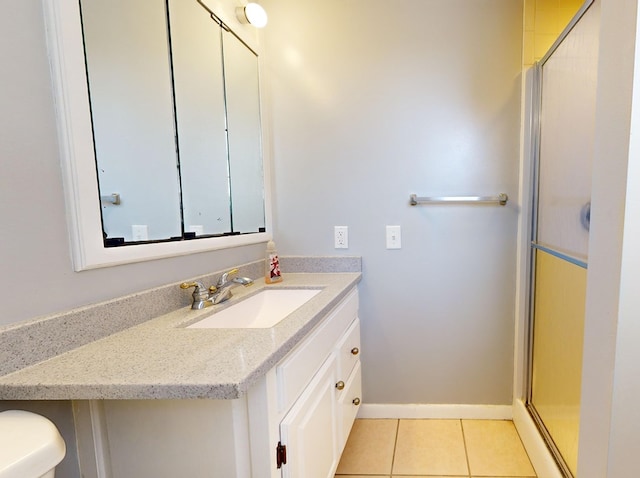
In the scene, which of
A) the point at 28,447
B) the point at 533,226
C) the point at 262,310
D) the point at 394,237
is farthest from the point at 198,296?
the point at 533,226

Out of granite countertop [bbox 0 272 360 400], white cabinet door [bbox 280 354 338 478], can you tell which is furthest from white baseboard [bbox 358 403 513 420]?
granite countertop [bbox 0 272 360 400]

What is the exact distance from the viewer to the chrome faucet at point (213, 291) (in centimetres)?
117

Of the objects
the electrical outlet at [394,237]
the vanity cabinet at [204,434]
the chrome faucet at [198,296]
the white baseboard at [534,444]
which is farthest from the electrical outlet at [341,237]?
the white baseboard at [534,444]

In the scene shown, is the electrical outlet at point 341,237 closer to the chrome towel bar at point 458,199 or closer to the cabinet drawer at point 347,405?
the chrome towel bar at point 458,199

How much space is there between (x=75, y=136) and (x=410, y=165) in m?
1.43

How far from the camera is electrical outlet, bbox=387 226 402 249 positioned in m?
1.79

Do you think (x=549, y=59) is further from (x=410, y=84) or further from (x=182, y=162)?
(x=182, y=162)

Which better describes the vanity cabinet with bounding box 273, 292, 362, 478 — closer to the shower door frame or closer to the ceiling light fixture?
the shower door frame

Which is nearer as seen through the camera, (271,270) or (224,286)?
(224,286)

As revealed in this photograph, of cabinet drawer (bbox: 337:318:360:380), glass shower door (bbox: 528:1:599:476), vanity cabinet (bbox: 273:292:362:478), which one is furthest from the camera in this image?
cabinet drawer (bbox: 337:318:360:380)

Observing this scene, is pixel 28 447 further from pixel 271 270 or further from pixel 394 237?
pixel 394 237

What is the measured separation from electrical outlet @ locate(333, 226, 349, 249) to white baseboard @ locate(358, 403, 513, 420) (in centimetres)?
91

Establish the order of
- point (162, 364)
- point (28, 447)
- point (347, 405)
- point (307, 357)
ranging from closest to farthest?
point (28, 447) < point (162, 364) < point (307, 357) < point (347, 405)

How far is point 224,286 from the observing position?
1.29 metres
